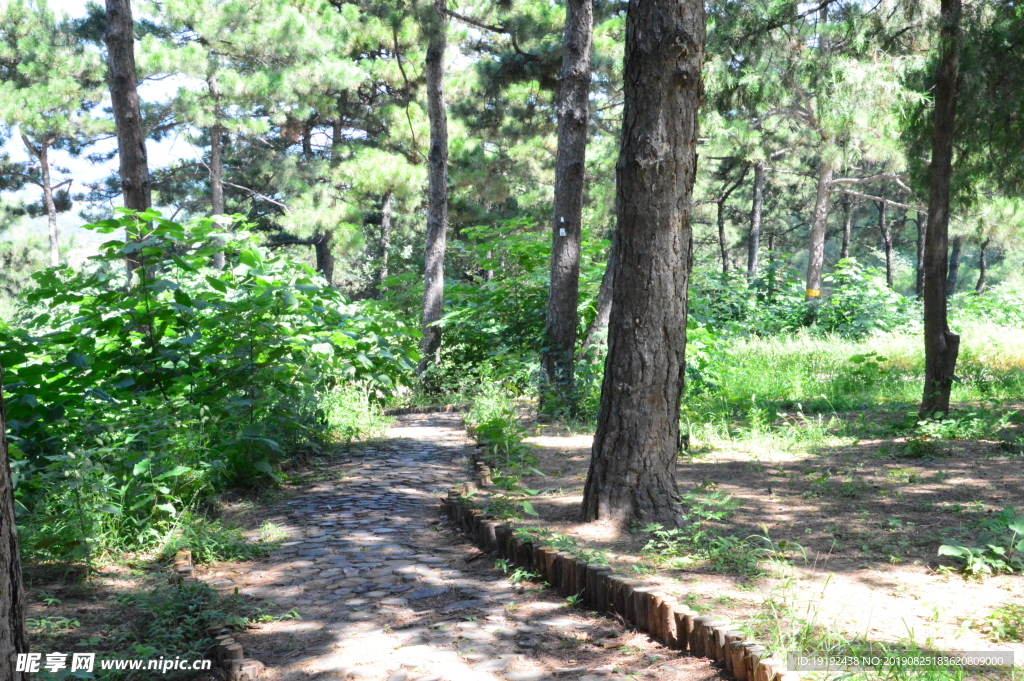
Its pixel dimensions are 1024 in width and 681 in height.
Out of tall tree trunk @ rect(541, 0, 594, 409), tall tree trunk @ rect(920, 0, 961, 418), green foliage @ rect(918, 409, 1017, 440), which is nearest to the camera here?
green foliage @ rect(918, 409, 1017, 440)

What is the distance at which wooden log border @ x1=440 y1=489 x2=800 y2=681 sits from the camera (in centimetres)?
258

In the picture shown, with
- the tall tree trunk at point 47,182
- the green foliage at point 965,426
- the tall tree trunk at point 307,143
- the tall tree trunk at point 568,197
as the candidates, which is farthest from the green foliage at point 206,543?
the tall tree trunk at point 47,182

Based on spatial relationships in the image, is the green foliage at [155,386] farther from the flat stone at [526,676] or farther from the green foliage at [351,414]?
the flat stone at [526,676]

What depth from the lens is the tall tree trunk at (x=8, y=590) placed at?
1891 millimetres

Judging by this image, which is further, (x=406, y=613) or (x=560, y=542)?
(x=560, y=542)

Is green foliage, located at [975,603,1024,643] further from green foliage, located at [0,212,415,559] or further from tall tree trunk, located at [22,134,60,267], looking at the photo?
tall tree trunk, located at [22,134,60,267]

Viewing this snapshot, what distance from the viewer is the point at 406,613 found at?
3562 millimetres

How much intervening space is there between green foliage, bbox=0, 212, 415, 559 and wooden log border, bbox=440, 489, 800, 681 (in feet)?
6.45

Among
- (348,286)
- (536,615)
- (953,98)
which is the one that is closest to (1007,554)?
(536,615)

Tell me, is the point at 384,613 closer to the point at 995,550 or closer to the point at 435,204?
the point at 995,550

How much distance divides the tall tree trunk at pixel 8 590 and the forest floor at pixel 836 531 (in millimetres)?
2319

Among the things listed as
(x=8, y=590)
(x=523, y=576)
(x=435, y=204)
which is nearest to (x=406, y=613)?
(x=523, y=576)

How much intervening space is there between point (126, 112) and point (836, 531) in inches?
281

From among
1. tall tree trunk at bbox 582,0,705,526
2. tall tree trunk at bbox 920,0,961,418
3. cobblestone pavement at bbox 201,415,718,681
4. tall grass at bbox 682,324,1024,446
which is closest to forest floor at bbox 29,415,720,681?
cobblestone pavement at bbox 201,415,718,681
